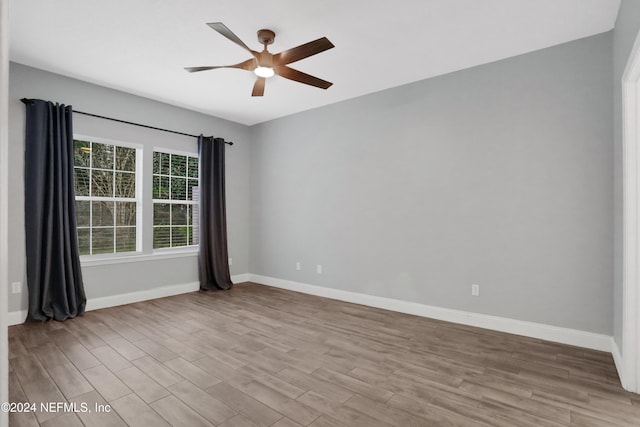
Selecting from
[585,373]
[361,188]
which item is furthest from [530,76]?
[585,373]

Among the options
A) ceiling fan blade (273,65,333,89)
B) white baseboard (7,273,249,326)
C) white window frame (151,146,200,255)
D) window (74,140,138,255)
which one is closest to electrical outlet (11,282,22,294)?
white baseboard (7,273,249,326)

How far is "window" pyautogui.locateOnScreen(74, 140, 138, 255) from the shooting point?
429 centimetres

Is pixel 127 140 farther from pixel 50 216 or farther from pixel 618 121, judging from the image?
pixel 618 121

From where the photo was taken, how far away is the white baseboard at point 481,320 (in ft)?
9.82

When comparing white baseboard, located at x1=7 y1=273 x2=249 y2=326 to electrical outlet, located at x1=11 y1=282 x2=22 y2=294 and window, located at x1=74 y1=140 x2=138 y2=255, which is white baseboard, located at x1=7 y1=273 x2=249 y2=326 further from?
window, located at x1=74 y1=140 x2=138 y2=255

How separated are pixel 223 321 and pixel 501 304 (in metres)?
3.01

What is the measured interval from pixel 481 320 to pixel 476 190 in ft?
4.59

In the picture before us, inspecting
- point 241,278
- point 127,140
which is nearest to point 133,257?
point 127,140

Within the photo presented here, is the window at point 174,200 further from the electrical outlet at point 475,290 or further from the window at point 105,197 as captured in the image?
the electrical outlet at point 475,290

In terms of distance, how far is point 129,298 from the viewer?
14.7 ft

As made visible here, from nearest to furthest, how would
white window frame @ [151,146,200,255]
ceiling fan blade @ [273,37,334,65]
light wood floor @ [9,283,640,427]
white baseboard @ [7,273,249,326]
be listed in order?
light wood floor @ [9,283,640,427]
ceiling fan blade @ [273,37,334,65]
white baseboard @ [7,273,249,326]
white window frame @ [151,146,200,255]

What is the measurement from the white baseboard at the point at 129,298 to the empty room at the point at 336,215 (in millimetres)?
26

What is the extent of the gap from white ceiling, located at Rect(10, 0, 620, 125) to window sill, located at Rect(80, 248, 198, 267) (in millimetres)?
2233

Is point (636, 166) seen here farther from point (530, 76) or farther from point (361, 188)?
point (361, 188)
